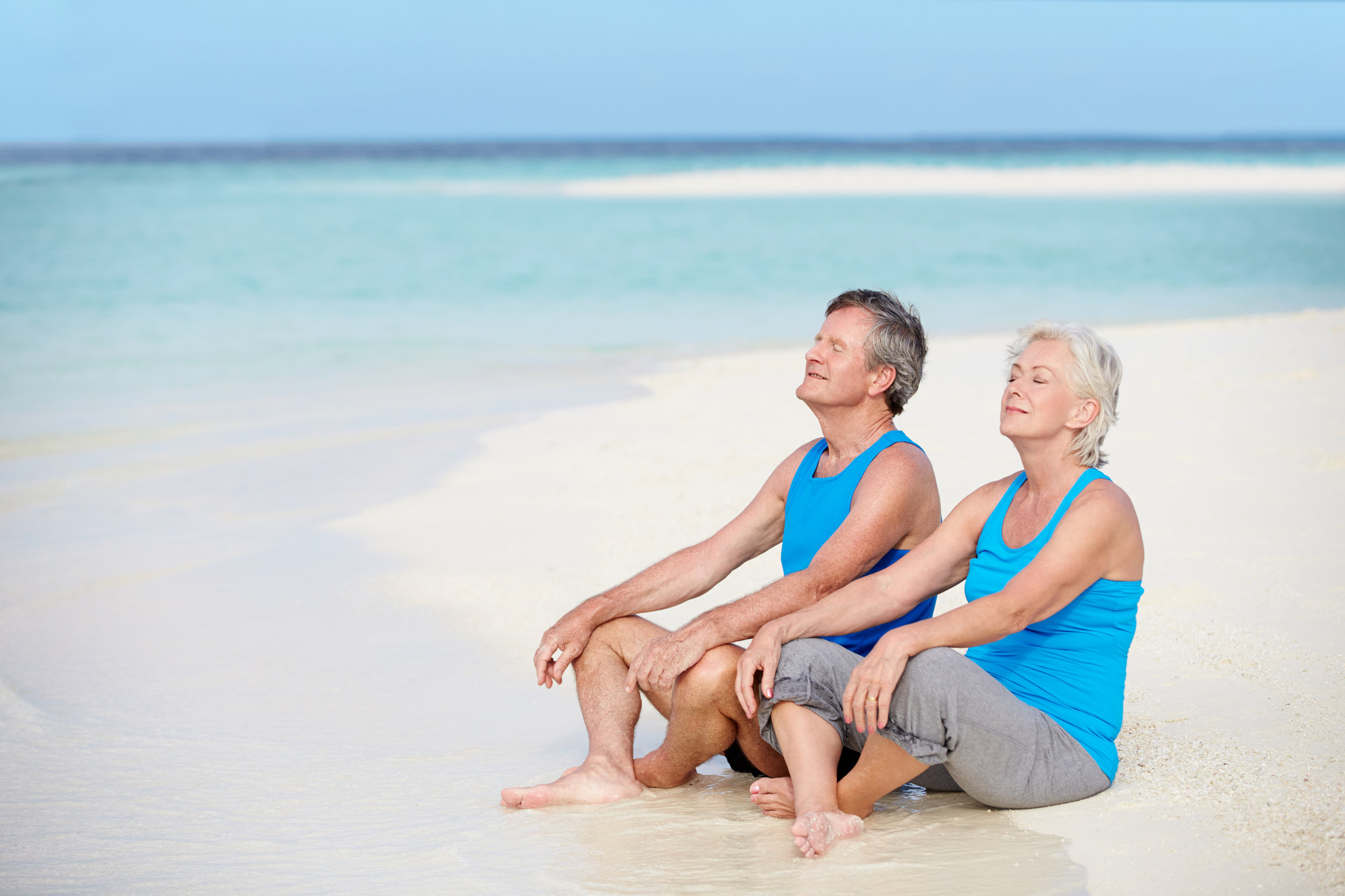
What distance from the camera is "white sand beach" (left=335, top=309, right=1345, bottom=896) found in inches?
117

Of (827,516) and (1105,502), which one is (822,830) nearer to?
(827,516)

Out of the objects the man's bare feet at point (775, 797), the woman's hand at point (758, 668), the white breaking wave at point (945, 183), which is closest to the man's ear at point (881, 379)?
the woman's hand at point (758, 668)

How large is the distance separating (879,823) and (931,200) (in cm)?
3856

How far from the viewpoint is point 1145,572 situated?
16.9 ft

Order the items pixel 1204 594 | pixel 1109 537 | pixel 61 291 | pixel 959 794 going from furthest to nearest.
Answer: pixel 61 291
pixel 1204 594
pixel 959 794
pixel 1109 537

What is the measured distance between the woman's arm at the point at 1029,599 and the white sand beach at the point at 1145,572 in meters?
0.45

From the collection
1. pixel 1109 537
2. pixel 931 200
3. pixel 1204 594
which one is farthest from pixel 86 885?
pixel 931 200

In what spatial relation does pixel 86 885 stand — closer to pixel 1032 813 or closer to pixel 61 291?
pixel 1032 813

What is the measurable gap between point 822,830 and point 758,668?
40 cm

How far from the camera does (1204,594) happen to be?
4820 millimetres

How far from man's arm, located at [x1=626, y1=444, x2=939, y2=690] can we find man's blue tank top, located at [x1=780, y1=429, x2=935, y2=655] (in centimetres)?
5

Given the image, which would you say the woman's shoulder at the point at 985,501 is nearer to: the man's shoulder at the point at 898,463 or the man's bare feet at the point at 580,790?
the man's shoulder at the point at 898,463

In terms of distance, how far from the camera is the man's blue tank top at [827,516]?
339 centimetres

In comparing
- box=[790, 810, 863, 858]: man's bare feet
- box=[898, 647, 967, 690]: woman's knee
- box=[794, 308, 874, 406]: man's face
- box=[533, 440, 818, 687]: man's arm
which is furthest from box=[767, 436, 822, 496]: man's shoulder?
box=[790, 810, 863, 858]: man's bare feet
